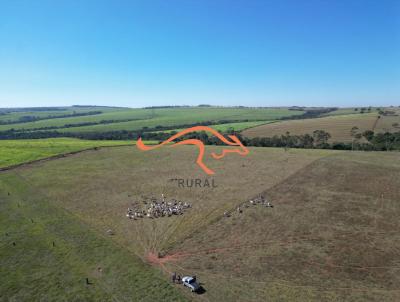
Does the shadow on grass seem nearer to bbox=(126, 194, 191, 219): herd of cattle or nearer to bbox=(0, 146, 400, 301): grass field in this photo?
bbox=(0, 146, 400, 301): grass field

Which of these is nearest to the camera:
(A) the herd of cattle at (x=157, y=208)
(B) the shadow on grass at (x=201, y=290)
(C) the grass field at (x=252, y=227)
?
(B) the shadow on grass at (x=201, y=290)

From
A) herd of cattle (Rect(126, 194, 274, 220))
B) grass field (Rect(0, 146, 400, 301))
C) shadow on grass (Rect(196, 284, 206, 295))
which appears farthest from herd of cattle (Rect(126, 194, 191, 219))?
shadow on grass (Rect(196, 284, 206, 295))

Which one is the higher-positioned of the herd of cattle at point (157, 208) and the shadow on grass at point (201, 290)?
the herd of cattle at point (157, 208)

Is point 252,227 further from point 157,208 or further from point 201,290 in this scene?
point 157,208

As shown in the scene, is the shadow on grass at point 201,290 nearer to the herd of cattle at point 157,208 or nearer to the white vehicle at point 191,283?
the white vehicle at point 191,283

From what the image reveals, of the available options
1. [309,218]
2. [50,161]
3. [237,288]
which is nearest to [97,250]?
[237,288]

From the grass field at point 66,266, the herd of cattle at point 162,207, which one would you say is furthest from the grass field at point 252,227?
the herd of cattle at point 162,207

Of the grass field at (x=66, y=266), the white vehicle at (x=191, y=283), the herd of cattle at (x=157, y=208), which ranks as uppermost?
the herd of cattle at (x=157, y=208)

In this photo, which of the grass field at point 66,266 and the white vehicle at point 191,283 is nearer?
the white vehicle at point 191,283
